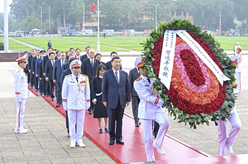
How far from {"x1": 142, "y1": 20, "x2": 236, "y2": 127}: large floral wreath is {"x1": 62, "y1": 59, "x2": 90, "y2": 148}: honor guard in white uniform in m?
2.28

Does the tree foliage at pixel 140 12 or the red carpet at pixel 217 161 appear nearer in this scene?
the red carpet at pixel 217 161

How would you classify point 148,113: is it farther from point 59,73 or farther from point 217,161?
point 59,73

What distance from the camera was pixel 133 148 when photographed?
696 cm

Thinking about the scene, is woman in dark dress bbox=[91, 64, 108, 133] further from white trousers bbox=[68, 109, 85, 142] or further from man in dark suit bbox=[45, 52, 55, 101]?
man in dark suit bbox=[45, 52, 55, 101]

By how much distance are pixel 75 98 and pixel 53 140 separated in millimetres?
1222

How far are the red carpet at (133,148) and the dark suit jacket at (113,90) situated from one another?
0.82 meters

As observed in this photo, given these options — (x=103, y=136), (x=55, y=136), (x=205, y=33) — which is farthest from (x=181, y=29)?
(x=55, y=136)

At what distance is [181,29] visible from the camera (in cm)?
544

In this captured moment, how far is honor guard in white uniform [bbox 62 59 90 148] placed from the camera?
7.07 metres

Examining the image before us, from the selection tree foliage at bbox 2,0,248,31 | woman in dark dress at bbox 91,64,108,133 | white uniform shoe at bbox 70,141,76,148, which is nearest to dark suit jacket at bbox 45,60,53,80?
woman in dark dress at bbox 91,64,108,133

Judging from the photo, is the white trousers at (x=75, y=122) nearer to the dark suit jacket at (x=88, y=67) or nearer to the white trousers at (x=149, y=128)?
the white trousers at (x=149, y=128)

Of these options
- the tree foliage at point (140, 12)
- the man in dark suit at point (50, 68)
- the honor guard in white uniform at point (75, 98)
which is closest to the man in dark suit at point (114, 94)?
the honor guard in white uniform at point (75, 98)

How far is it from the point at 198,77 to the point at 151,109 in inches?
40.4

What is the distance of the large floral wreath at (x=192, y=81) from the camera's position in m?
4.97
